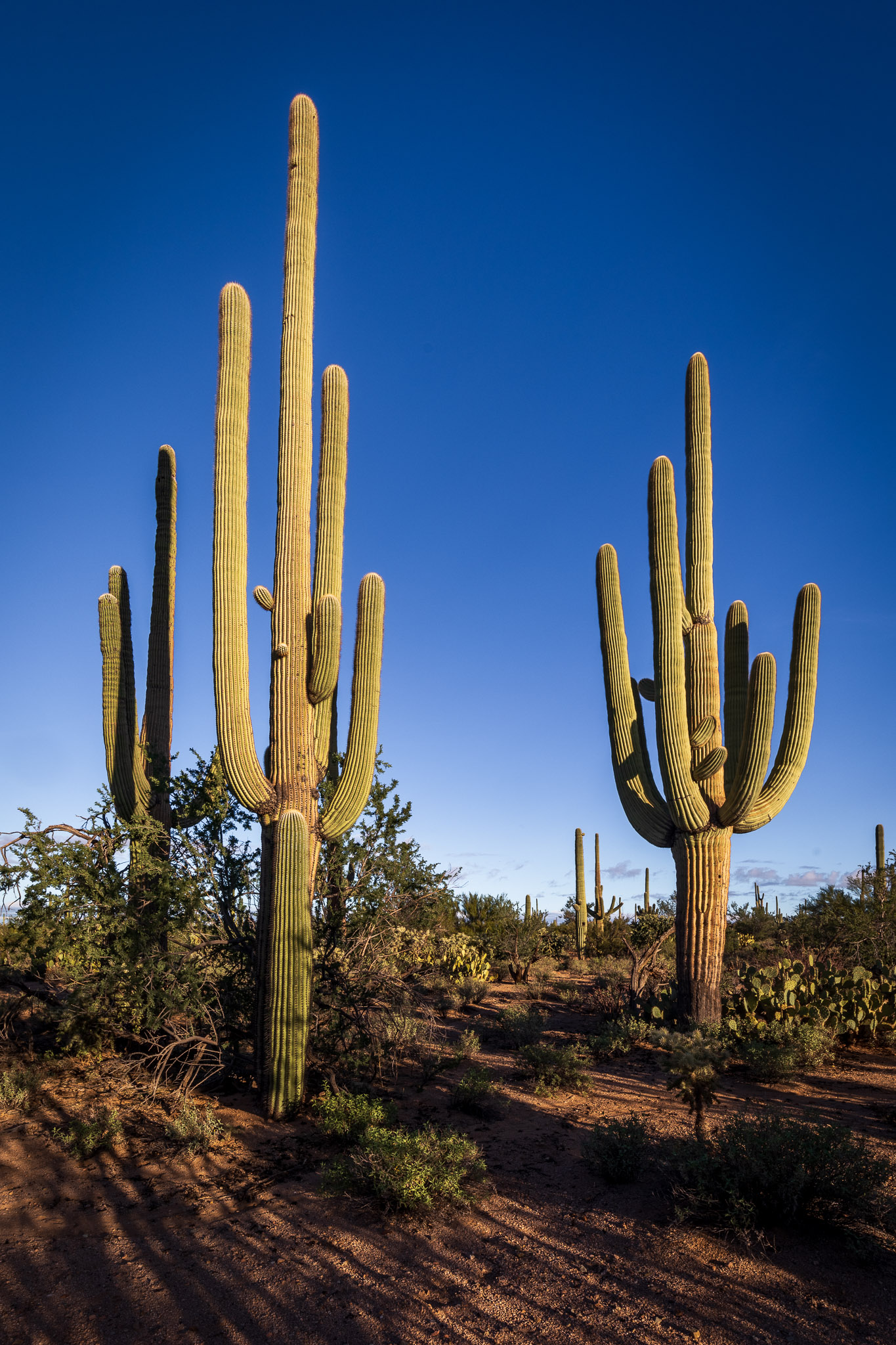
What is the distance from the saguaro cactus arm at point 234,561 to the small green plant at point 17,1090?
3648 millimetres

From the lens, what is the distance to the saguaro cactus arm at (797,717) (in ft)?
34.1

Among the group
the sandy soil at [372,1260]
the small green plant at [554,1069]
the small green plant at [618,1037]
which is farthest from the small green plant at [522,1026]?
the sandy soil at [372,1260]

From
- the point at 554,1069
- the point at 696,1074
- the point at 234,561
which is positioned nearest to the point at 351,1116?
the point at 554,1069

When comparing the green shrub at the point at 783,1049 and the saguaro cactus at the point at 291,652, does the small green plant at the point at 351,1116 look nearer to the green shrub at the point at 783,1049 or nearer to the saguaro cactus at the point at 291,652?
the saguaro cactus at the point at 291,652

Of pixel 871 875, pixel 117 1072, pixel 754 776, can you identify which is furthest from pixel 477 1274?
pixel 871 875

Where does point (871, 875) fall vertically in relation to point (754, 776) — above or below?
below

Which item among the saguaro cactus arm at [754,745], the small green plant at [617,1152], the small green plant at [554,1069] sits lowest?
the small green plant at [554,1069]

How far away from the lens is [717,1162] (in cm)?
538

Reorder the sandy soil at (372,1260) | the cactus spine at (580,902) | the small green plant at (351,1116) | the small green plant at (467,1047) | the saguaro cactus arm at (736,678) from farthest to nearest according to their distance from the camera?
the cactus spine at (580,902)
the saguaro cactus arm at (736,678)
the small green plant at (467,1047)
the small green plant at (351,1116)
the sandy soil at (372,1260)

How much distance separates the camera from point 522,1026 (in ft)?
35.3

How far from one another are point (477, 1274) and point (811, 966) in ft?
27.5

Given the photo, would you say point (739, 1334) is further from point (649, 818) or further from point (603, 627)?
point (603, 627)

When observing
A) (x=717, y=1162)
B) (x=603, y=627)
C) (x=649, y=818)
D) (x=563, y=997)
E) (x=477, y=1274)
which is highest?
(x=603, y=627)

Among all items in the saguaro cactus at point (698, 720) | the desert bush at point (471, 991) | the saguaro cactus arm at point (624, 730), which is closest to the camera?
the saguaro cactus at point (698, 720)
